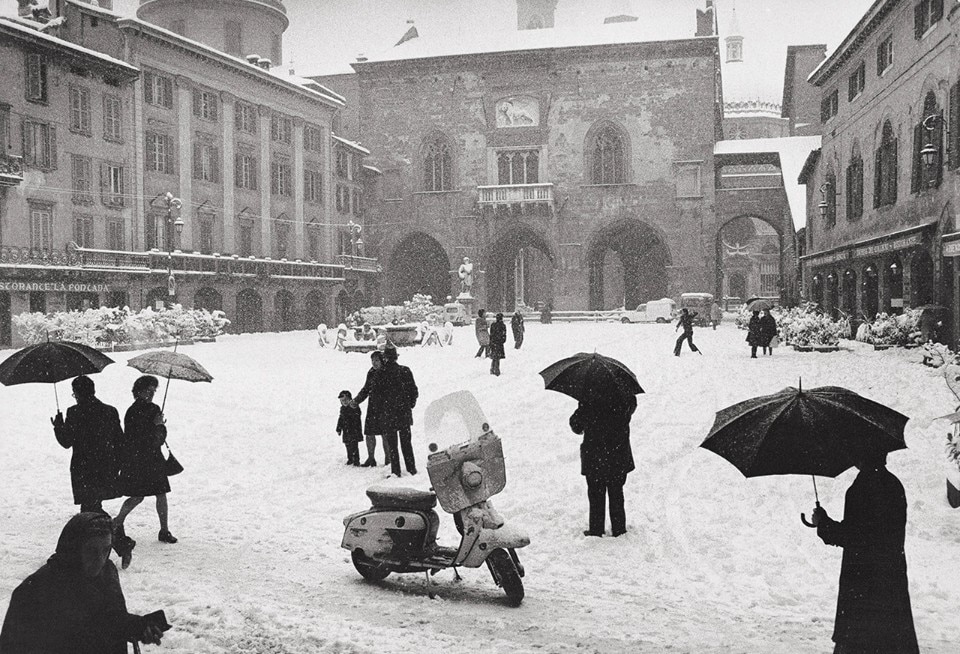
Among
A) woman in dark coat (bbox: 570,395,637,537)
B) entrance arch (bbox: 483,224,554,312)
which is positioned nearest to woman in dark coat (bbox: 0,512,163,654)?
woman in dark coat (bbox: 570,395,637,537)

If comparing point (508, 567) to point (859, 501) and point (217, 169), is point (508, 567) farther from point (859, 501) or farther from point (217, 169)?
point (217, 169)

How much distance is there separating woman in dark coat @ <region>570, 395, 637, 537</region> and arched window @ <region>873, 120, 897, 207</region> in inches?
772

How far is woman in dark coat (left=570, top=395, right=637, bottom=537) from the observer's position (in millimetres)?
7375

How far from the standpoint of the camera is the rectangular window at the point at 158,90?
3316 cm

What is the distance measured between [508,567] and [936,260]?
57.9 feet

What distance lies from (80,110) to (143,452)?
88.3 ft

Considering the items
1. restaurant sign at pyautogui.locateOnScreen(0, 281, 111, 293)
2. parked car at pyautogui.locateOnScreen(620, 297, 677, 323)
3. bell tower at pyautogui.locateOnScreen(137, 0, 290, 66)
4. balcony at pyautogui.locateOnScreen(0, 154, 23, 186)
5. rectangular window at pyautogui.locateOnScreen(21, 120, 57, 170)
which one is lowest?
parked car at pyautogui.locateOnScreen(620, 297, 677, 323)

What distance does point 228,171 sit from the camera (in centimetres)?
3731

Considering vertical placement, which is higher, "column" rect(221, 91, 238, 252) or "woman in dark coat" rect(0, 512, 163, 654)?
"column" rect(221, 91, 238, 252)

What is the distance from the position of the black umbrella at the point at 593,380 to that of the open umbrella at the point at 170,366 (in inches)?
116

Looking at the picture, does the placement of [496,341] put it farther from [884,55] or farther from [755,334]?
[884,55]

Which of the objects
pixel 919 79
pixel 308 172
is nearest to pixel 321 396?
pixel 919 79

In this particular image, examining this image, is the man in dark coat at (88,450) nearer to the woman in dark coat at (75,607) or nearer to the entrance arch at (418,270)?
the woman in dark coat at (75,607)

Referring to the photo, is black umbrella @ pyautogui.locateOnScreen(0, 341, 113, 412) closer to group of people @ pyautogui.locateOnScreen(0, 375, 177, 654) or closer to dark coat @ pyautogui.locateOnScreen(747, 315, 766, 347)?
group of people @ pyautogui.locateOnScreen(0, 375, 177, 654)
